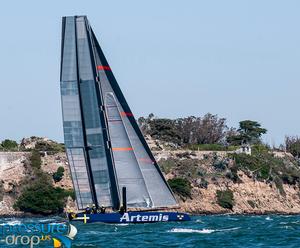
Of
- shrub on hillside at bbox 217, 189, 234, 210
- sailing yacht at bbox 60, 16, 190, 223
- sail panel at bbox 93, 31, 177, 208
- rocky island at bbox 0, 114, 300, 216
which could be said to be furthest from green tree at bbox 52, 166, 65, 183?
sail panel at bbox 93, 31, 177, 208

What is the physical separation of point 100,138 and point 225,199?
31721 mm

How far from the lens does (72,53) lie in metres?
55.4

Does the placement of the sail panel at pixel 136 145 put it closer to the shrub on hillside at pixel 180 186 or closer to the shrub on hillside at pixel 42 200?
the shrub on hillside at pixel 42 200

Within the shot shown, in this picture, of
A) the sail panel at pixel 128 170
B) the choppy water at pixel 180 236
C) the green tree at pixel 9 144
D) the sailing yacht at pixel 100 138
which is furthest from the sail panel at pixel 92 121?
the green tree at pixel 9 144

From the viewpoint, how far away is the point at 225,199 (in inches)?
3378

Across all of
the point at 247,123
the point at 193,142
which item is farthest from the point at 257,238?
the point at 247,123

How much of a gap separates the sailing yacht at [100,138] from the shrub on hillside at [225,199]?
1168 inches

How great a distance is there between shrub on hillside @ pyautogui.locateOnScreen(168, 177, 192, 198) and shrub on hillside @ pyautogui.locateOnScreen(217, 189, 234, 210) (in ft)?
A: 8.31

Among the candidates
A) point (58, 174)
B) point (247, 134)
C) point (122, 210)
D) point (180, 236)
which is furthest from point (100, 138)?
point (247, 134)

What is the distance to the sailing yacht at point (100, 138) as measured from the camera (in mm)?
55031

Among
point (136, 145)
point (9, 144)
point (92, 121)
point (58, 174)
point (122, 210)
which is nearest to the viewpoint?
point (122, 210)

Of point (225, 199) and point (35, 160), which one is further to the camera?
point (225, 199)

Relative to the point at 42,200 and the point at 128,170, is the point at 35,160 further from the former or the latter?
the point at 128,170

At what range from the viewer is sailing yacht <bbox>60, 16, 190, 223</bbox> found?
55.0 meters
